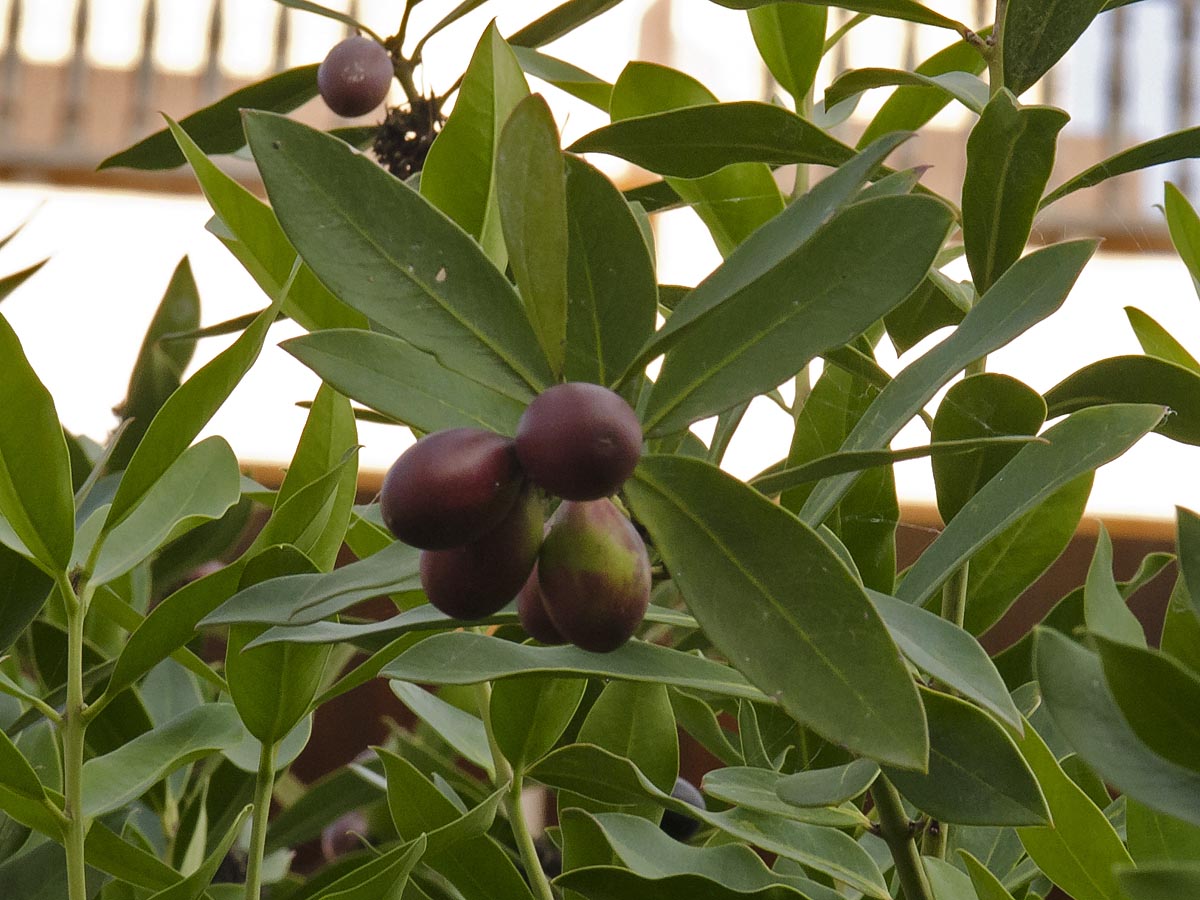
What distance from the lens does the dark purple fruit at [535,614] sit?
0.27 meters

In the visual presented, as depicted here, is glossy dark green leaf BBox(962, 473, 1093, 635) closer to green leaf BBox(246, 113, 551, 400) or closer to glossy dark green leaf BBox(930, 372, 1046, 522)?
glossy dark green leaf BBox(930, 372, 1046, 522)

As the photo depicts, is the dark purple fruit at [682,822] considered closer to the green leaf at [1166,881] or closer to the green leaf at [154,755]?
the green leaf at [154,755]

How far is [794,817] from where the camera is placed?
331 mm

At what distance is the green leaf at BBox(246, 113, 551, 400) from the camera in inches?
10.1

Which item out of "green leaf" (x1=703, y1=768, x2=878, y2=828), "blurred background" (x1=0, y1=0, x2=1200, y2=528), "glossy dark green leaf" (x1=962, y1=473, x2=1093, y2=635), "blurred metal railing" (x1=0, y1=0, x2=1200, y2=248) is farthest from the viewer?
"blurred metal railing" (x1=0, y1=0, x2=1200, y2=248)

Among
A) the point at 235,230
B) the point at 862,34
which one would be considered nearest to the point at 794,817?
the point at 235,230

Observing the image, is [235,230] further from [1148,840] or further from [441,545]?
[1148,840]

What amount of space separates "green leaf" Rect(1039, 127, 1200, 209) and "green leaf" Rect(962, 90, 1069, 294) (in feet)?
0.14

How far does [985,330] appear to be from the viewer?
0.27 meters

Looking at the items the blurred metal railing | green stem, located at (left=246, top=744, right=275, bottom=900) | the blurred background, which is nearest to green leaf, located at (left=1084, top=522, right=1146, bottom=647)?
green stem, located at (left=246, top=744, right=275, bottom=900)

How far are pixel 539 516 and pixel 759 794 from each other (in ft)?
0.38

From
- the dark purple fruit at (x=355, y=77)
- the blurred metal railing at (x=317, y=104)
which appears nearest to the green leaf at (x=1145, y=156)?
the dark purple fruit at (x=355, y=77)

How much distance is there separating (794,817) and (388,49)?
0.34 m

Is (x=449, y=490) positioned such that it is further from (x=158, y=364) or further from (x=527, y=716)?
(x=158, y=364)
